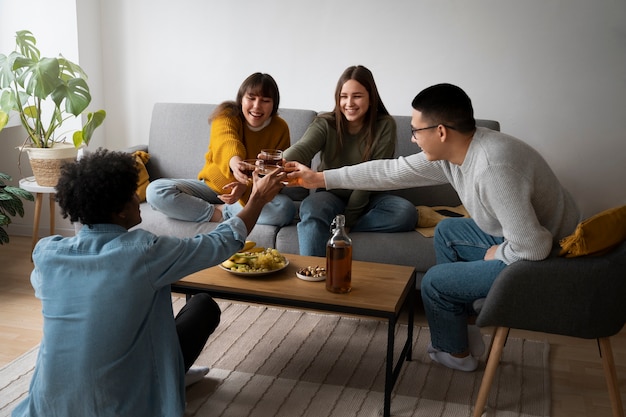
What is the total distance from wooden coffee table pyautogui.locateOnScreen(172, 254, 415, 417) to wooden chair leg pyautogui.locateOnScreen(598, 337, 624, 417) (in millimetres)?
658

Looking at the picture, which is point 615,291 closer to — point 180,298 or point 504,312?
point 504,312

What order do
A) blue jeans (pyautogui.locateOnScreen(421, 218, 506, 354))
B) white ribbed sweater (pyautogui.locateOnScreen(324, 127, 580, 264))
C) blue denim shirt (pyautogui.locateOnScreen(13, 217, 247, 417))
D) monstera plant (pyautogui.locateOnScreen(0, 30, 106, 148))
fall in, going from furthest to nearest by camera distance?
monstera plant (pyautogui.locateOnScreen(0, 30, 106, 148))
blue jeans (pyautogui.locateOnScreen(421, 218, 506, 354))
white ribbed sweater (pyautogui.locateOnScreen(324, 127, 580, 264))
blue denim shirt (pyautogui.locateOnScreen(13, 217, 247, 417))

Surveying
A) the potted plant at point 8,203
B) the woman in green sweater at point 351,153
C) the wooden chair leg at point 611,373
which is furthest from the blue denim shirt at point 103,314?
the potted plant at point 8,203

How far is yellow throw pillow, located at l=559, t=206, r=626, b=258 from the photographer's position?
2.09m

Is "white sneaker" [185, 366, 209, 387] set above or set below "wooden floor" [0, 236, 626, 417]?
above

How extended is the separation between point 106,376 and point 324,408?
918mm

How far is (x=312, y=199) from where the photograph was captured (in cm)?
335

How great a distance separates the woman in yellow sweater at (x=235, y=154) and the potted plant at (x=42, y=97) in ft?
2.16

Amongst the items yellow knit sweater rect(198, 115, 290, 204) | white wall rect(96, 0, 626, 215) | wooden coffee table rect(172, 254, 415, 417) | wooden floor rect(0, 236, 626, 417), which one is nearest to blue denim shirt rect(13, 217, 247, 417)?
wooden coffee table rect(172, 254, 415, 417)

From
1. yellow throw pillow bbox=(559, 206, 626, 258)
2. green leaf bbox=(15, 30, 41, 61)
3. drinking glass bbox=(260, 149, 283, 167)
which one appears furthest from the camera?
green leaf bbox=(15, 30, 41, 61)

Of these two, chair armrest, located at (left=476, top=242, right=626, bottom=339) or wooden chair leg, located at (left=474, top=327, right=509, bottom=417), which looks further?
wooden chair leg, located at (left=474, top=327, right=509, bottom=417)

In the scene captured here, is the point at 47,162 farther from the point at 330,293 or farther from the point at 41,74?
the point at 330,293

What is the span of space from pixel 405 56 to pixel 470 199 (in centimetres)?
174

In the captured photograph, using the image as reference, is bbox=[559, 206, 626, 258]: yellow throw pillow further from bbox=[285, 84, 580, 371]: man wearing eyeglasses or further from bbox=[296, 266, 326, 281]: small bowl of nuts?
bbox=[296, 266, 326, 281]: small bowl of nuts
